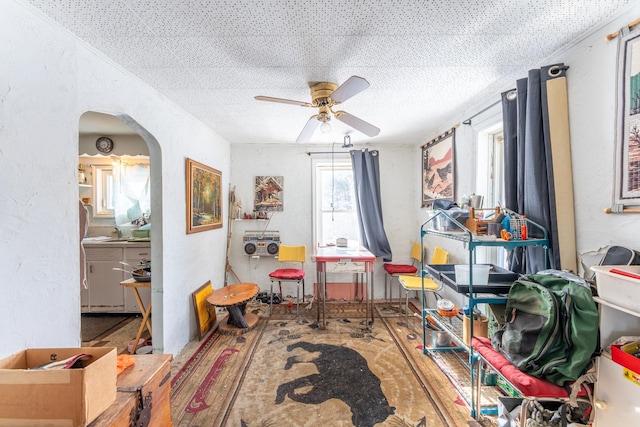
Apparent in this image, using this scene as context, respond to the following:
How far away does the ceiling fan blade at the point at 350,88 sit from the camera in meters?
1.52

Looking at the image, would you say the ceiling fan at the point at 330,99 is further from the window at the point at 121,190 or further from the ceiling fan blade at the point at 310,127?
the window at the point at 121,190

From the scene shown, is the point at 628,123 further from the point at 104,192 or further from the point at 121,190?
the point at 104,192

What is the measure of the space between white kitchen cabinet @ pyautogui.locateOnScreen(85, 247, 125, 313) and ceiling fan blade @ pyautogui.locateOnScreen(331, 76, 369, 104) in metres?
3.08

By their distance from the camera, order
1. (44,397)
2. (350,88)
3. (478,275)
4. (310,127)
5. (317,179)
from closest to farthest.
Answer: (44,397), (350,88), (478,275), (310,127), (317,179)

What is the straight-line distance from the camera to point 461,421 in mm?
1656

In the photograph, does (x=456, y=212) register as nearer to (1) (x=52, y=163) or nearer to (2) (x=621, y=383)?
(2) (x=621, y=383)

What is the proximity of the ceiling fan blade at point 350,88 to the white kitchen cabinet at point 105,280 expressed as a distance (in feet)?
10.1

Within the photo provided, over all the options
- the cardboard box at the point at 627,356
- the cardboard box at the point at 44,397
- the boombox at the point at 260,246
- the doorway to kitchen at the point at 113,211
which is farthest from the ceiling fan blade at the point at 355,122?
the doorway to kitchen at the point at 113,211

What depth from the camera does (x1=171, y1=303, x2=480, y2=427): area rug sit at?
1.71 meters

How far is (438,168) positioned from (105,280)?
423 cm

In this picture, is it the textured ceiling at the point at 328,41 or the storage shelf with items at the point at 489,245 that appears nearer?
the textured ceiling at the point at 328,41

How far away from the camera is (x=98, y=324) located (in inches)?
119

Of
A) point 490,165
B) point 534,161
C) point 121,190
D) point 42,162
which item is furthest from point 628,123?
point 121,190

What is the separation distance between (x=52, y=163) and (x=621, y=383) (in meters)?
2.75
